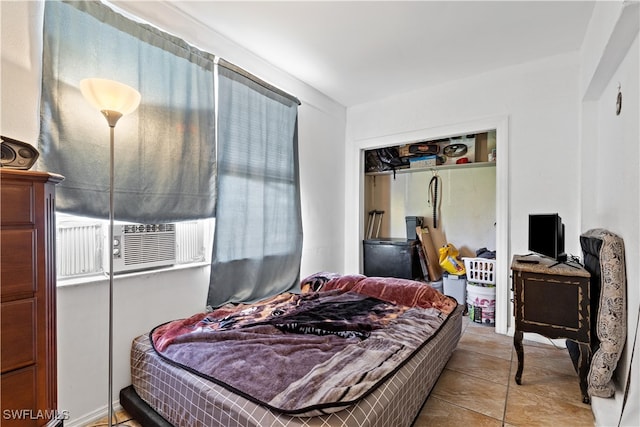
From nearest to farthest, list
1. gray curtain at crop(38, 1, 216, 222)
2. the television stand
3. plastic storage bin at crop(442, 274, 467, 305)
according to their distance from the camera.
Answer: gray curtain at crop(38, 1, 216, 222)
the television stand
plastic storage bin at crop(442, 274, 467, 305)

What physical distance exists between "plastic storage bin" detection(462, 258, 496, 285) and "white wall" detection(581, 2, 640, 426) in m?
0.95

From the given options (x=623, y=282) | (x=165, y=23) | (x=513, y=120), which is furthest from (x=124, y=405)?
(x=513, y=120)

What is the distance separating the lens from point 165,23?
2.12 meters

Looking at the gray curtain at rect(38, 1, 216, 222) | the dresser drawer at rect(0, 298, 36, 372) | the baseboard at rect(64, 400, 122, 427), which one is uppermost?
the gray curtain at rect(38, 1, 216, 222)

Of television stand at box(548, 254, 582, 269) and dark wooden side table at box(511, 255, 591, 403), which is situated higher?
television stand at box(548, 254, 582, 269)

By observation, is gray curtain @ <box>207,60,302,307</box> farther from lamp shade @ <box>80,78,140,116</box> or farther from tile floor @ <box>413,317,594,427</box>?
tile floor @ <box>413,317,594,427</box>

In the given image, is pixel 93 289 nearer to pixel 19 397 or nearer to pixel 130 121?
pixel 19 397

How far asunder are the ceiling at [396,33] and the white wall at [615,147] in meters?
0.34

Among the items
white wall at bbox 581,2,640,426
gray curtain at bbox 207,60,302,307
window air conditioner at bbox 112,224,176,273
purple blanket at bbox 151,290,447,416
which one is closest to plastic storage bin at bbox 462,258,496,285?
white wall at bbox 581,2,640,426

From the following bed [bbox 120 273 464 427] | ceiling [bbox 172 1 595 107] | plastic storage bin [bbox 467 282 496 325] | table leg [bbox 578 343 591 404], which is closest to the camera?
bed [bbox 120 273 464 427]

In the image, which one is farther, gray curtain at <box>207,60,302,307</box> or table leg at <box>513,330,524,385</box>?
gray curtain at <box>207,60,302,307</box>

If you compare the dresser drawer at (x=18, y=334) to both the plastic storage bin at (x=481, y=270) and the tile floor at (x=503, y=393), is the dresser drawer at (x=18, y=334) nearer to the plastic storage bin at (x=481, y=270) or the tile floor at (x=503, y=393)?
the tile floor at (x=503, y=393)

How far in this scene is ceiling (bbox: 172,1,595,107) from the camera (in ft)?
7.11

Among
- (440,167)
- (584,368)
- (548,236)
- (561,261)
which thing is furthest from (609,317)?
(440,167)
